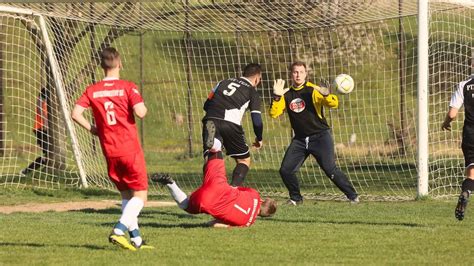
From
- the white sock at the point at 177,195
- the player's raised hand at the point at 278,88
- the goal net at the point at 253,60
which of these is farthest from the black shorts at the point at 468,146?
the goal net at the point at 253,60

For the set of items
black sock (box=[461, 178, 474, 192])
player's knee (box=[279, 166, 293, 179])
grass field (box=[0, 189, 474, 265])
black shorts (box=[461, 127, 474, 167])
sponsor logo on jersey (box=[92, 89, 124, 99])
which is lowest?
grass field (box=[0, 189, 474, 265])

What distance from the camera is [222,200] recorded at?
1078 centimetres

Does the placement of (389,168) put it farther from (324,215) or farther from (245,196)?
(245,196)

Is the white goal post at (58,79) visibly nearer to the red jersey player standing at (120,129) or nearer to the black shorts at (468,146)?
the red jersey player standing at (120,129)

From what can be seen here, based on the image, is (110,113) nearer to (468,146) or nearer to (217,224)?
(217,224)

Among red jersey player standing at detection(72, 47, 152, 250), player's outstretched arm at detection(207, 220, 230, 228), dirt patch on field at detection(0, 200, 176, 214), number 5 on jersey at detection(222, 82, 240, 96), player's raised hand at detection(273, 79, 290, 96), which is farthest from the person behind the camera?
dirt patch on field at detection(0, 200, 176, 214)

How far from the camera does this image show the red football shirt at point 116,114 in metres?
9.19

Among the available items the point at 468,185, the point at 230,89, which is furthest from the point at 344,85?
the point at 468,185

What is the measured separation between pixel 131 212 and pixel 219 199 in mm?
1800

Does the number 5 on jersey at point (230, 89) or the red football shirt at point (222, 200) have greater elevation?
the number 5 on jersey at point (230, 89)

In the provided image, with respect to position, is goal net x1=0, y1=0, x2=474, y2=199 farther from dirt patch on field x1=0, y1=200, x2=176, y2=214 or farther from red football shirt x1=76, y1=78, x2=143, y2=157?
red football shirt x1=76, y1=78, x2=143, y2=157

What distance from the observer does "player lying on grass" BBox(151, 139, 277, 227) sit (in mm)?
10734

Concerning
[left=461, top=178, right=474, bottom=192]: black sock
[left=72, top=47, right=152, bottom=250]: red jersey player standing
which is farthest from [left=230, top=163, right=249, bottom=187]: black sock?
[left=72, top=47, right=152, bottom=250]: red jersey player standing

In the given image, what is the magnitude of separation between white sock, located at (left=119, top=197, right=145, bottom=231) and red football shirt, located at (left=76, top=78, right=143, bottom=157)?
450mm
